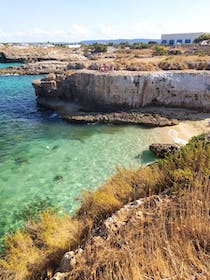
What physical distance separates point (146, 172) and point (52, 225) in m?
2.77

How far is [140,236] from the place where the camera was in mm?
4332

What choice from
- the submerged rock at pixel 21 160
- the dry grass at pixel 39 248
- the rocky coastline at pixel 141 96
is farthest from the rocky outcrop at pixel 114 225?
the rocky coastline at pixel 141 96

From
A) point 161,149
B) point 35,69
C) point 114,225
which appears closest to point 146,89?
point 161,149

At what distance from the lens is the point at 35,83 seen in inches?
982

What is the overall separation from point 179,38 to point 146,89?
7093 cm

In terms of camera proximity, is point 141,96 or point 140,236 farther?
point 141,96

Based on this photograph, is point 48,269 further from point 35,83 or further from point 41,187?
point 35,83

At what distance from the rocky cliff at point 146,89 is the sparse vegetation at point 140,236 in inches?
568

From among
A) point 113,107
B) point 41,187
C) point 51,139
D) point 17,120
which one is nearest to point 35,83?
point 17,120

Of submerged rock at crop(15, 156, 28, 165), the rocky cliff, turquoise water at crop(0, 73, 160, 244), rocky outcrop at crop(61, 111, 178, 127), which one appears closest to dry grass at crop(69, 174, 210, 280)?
turquoise water at crop(0, 73, 160, 244)

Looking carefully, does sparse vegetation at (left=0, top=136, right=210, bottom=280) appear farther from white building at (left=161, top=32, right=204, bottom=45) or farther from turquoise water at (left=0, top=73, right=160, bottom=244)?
white building at (left=161, top=32, right=204, bottom=45)

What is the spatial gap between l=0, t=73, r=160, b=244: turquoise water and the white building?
70.2 metres

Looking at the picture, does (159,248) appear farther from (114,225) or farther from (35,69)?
(35,69)

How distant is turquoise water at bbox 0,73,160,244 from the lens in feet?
34.3
